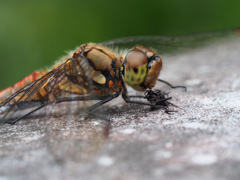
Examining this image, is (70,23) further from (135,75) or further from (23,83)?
(135,75)

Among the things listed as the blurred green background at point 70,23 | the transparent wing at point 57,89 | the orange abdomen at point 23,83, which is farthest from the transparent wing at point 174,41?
the blurred green background at point 70,23

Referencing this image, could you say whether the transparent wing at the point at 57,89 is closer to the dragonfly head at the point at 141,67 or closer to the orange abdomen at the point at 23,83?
A: the orange abdomen at the point at 23,83

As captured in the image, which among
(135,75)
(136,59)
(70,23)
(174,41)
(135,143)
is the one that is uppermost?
(70,23)

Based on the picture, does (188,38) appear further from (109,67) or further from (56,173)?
(56,173)

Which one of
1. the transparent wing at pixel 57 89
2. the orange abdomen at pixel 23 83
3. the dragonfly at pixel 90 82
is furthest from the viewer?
the orange abdomen at pixel 23 83

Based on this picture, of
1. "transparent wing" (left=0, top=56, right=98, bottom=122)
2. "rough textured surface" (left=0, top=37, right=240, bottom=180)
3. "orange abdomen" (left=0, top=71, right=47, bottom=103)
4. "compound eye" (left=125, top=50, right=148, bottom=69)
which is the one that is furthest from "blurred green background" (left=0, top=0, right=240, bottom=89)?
"compound eye" (left=125, top=50, right=148, bottom=69)

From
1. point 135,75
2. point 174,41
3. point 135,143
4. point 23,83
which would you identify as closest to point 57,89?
point 23,83
